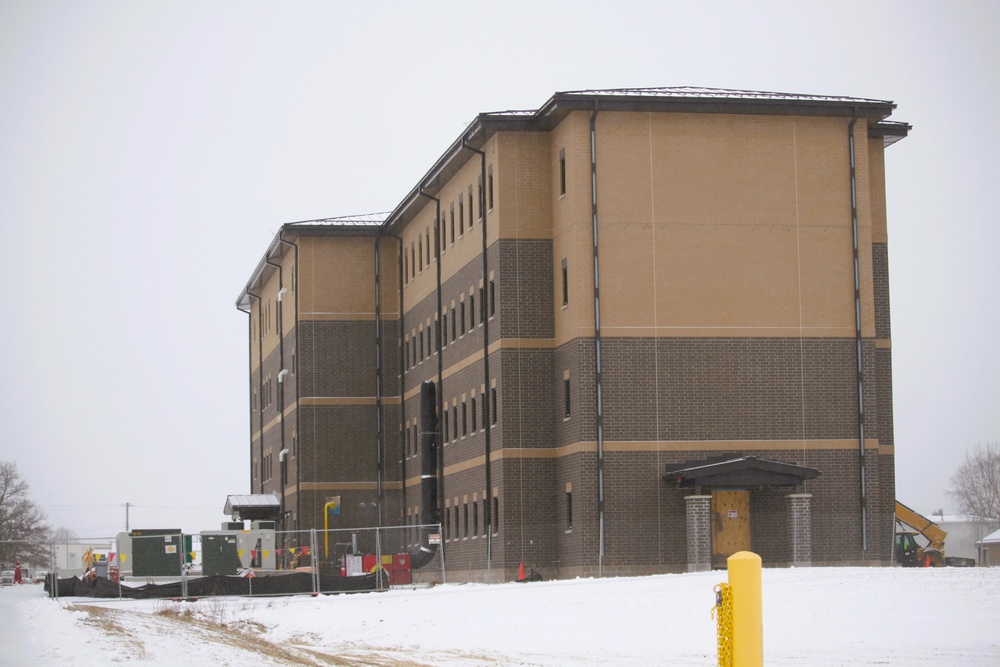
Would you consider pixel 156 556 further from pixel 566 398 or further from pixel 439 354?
pixel 439 354

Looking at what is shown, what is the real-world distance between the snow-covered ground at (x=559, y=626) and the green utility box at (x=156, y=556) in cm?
567

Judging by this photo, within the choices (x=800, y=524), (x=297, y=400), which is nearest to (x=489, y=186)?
(x=800, y=524)

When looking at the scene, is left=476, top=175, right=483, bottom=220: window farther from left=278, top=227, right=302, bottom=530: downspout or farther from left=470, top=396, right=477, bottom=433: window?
left=278, top=227, right=302, bottom=530: downspout

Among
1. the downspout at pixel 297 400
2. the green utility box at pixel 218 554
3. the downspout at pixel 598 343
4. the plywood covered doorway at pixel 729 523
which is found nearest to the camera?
the downspout at pixel 598 343

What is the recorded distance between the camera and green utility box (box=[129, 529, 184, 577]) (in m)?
48.5

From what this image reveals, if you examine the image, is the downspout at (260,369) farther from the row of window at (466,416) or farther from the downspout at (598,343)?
the downspout at (598,343)

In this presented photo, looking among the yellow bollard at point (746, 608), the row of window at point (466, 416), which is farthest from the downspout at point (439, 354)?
the yellow bollard at point (746, 608)

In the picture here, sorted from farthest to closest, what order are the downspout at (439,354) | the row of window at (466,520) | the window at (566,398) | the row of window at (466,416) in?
1. the downspout at (439,354)
2. the row of window at (466,416)
3. the row of window at (466,520)
4. the window at (566,398)

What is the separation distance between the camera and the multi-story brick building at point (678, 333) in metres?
48.8

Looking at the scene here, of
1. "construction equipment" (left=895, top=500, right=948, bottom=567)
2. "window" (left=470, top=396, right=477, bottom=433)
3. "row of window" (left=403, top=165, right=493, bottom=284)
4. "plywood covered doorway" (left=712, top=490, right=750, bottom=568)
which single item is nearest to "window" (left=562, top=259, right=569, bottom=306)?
"row of window" (left=403, top=165, right=493, bottom=284)

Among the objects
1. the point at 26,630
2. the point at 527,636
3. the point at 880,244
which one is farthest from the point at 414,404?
the point at 26,630

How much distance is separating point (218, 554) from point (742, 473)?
53.1ft

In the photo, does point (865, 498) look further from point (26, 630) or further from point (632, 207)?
point (26, 630)

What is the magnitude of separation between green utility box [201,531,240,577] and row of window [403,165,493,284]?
13.5 m
